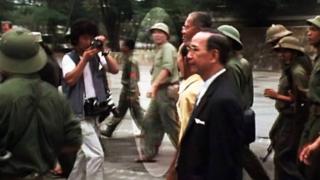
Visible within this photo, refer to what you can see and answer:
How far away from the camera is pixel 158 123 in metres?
8.27

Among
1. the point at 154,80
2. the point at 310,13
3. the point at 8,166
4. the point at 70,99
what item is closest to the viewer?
the point at 8,166

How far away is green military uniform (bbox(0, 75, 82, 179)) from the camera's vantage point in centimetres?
385

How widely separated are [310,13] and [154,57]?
22.0 meters

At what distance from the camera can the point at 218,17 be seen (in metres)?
30.4

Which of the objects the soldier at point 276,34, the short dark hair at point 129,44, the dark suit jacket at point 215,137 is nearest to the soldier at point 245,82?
the soldier at point 276,34

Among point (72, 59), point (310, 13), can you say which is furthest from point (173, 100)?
point (310, 13)

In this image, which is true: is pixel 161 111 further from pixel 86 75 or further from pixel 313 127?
pixel 313 127

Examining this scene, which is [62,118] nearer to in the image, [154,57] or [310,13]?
[154,57]

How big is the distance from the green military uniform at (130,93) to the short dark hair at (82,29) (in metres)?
2.68

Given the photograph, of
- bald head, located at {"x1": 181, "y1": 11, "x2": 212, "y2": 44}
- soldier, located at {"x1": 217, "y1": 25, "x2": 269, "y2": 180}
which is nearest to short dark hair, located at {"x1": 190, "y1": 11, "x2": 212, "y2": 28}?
bald head, located at {"x1": 181, "y1": 11, "x2": 212, "y2": 44}

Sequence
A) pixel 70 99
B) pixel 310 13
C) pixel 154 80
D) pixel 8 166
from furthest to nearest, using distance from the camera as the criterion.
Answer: pixel 310 13, pixel 154 80, pixel 70 99, pixel 8 166

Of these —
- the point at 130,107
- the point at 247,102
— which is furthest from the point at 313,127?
the point at 130,107

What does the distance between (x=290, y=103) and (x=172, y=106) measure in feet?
6.23

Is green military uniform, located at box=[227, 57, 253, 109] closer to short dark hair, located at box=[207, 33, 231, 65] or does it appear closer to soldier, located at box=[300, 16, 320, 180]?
soldier, located at box=[300, 16, 320, 180]
